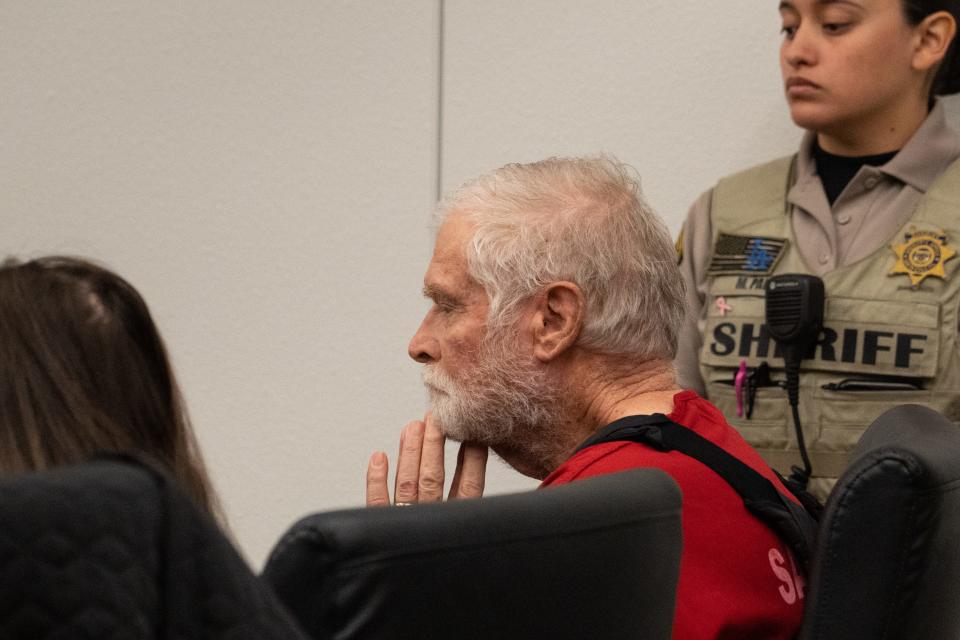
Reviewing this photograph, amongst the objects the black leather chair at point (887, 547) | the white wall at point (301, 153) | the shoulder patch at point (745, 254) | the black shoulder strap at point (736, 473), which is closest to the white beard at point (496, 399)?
the black shoulder strap at point (736, 473)

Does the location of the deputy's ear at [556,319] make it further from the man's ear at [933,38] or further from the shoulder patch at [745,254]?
the man's ear at [933,38]

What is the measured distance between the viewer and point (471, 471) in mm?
1814

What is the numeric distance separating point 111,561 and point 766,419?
178 centimetres

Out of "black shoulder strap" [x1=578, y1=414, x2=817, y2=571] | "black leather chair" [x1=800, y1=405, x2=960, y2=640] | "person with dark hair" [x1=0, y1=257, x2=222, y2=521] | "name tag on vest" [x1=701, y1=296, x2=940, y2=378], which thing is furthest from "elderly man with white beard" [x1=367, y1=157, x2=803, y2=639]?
"person with dark hair" [x1=0, y1=257, x2=222, y2=521]

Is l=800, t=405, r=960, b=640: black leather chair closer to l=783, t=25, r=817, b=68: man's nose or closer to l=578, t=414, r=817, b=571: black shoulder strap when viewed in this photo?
l=578, t=414, r=817, b=571: black shoulder strap

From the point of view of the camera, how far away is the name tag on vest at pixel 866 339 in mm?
2160

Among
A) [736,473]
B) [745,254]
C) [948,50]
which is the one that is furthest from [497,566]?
[948,50]

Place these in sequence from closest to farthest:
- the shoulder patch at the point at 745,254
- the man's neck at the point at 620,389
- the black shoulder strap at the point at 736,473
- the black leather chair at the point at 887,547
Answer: the black leather chair at the point at 887,547
the black shoulder strap at the point at 736,473
the man's neck at the point at 620,389
the shoulder patch at the point at 745,254

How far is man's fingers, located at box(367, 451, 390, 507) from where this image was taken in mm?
1831

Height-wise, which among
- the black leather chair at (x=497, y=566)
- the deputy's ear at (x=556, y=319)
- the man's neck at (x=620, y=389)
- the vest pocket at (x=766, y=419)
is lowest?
the vest pocket at (x=766, y=419)

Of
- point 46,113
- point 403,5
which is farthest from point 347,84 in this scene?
point 46,113

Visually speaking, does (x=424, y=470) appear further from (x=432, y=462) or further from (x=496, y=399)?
(x=496, y=399)

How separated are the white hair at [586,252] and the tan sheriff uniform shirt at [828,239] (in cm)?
56

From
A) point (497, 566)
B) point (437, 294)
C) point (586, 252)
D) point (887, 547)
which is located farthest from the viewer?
point (437, 294)
